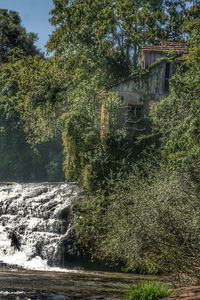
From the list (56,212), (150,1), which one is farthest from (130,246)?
(150,1)

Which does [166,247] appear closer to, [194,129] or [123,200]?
[123,200]

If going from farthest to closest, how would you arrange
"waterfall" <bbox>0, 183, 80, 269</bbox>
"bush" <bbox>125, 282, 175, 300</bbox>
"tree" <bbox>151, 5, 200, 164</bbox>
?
"waterfall" <bbox>0, 183, 80, 269</bbox>, "tree" <bbox>151, 5, 200, 164</bbox>, "bush" <bbox>125, 282, 175, 300</bbox>

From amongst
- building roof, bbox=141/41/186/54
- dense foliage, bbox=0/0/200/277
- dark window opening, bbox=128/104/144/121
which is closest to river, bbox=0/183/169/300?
dense foliage, bbox=0/0/200/277

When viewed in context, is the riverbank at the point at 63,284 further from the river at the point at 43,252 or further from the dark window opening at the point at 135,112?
the dark window opening at the point at 135,112

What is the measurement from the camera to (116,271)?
3052 cm

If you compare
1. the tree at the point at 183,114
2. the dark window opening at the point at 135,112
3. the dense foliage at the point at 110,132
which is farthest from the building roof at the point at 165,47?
the tree at the point at 183,114

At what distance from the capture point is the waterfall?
33250 millimetres

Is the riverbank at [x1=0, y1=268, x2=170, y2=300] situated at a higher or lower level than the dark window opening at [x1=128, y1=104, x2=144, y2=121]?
lower

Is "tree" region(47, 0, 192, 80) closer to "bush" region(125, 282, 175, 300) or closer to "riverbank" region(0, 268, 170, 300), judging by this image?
"riverbank" region(0, 268, 170, 300)

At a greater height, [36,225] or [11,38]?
[11,38]

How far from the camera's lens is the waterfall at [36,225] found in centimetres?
3325

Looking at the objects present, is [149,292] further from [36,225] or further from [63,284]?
[36,225]

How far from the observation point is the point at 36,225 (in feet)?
116

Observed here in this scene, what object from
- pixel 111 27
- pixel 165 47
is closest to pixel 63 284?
pixel 165 47
